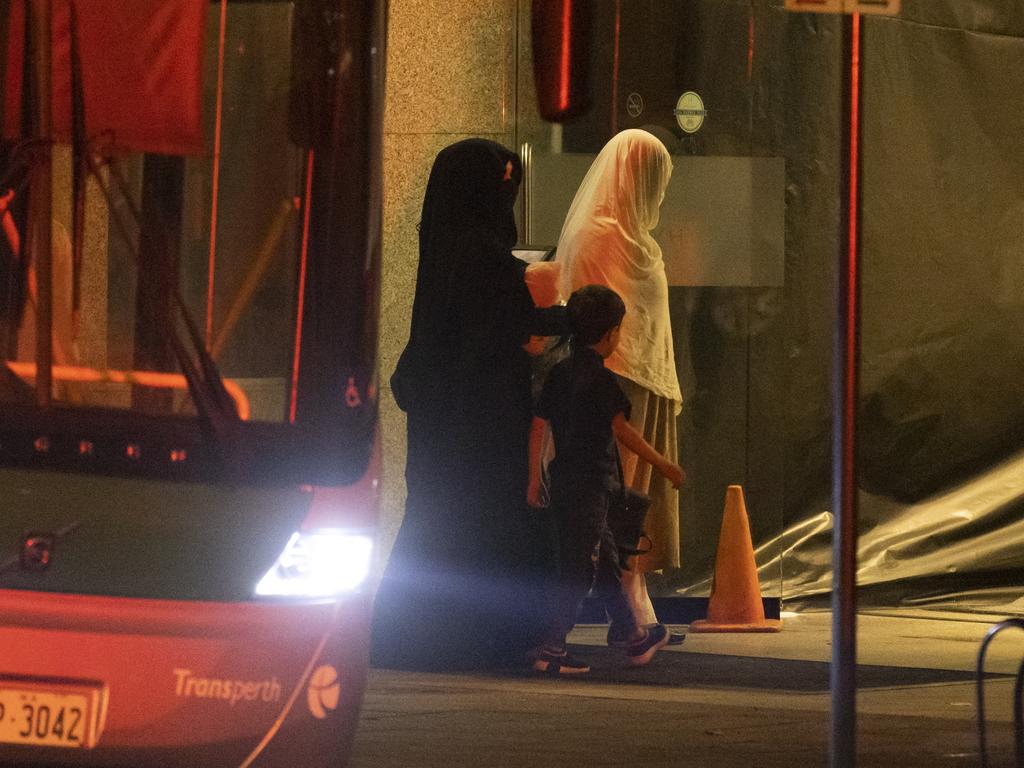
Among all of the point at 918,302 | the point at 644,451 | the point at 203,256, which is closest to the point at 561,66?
the point at 203,256

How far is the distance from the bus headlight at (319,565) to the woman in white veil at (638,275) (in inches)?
193

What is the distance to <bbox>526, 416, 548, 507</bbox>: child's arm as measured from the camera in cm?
922

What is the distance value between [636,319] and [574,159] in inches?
40.0

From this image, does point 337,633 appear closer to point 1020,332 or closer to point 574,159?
point 574,159

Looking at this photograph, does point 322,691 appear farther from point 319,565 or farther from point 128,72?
point 128,72

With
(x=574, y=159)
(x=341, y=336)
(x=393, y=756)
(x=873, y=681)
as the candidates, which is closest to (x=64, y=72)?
(x=341, y=336)

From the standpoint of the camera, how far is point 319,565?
5.23 metres

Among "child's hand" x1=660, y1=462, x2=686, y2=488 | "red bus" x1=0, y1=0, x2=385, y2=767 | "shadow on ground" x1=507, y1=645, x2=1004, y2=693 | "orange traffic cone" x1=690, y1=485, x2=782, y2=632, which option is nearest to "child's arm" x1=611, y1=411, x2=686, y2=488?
"child's hand" x1=660, y1=462, x2=686, y2=488

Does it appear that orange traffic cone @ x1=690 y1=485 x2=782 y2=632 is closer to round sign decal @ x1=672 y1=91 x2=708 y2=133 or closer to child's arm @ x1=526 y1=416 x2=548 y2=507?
child's arm @ x1=526 y1=416 x2=548 y2=507

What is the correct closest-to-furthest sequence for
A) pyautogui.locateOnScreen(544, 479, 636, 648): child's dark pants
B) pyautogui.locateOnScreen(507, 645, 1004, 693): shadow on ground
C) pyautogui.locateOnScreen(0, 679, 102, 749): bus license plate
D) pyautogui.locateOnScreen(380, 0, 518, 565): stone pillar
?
pyautogui.locateOnScreen(0, 679, 102, 749): bus license plate → pyautogui.locateOnScreen(544, 479, 636, 648): child's dark pants → pyautogui.locateOnScreen(507, 645, 1004, 693): shadow on ground → pyautogui.locateOnScreen(380, 0, 518, 565): stone pillar

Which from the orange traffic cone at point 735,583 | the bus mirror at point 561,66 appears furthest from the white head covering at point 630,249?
the bus mirror at point 561,66

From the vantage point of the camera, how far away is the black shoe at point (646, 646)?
9.23 metres

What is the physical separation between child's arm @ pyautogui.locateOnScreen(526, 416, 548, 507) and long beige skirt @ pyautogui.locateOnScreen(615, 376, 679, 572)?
2.45 feet

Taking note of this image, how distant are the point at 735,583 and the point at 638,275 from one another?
5.07 ft
